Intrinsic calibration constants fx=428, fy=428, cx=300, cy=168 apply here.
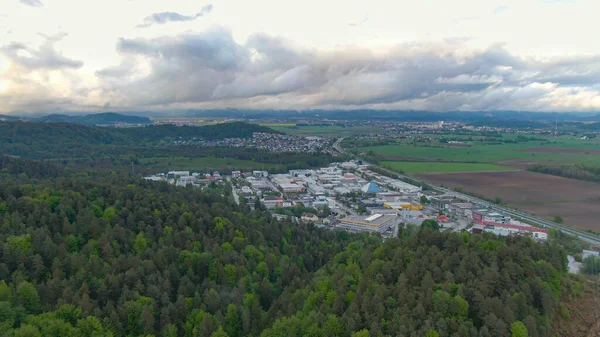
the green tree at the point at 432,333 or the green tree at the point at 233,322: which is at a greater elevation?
the green tree at the point at 432,333

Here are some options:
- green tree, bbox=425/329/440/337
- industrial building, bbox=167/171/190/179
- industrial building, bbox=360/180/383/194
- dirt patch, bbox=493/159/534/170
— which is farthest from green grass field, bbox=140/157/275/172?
green tree, bbox=425/329/440/337

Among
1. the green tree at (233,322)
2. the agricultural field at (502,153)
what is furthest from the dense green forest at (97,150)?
the green tree at (233,322)

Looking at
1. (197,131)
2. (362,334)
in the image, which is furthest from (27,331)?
(197,131)

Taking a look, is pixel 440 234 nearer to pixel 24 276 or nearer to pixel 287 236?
pixel 287 236

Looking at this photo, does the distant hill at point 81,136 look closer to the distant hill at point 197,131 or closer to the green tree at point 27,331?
the distant hill at point 197,131

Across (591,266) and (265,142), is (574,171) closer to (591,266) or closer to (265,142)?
(591,266)

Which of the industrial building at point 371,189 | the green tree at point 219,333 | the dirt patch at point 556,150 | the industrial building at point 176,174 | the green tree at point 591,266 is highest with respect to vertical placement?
the dirt patch at point 556,150

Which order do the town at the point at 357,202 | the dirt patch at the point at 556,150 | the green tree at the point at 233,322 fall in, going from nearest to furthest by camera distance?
the green tree at the point at 233,322 < the town at the point at 357,202 < the dirt patch at the point at 556,150
